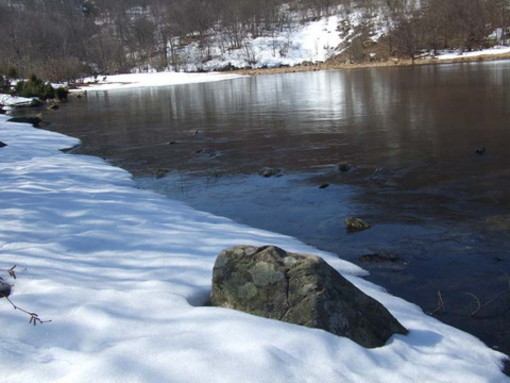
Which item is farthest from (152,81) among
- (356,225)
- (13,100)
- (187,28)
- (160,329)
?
(160,329)

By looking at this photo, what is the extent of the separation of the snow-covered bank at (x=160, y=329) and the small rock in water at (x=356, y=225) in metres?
1.25

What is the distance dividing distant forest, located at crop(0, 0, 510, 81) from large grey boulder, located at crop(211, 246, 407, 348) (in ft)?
259

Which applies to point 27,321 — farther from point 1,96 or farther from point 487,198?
point 1,96

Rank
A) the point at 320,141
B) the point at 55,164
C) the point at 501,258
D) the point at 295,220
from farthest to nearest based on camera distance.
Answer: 1. the point at 320,141
2. the point at 55,164
3. the point at 295,220
4. the point at 501,258

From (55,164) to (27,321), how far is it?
9.69m

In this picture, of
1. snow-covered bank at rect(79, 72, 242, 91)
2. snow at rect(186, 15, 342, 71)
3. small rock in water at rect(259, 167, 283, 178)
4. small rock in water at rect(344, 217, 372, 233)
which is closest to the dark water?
small rock in water at rect(344, 217, 372, 233)

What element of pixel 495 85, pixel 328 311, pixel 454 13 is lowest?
pixel 328 311

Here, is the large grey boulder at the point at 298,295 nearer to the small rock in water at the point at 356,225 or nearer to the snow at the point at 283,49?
the small rock in water at the point at 356,225

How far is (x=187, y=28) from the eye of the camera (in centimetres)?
13350

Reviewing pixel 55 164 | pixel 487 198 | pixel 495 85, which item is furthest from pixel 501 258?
pixel 495 85

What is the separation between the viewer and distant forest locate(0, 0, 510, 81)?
81562mm

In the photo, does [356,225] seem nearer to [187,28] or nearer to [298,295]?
[298,295]

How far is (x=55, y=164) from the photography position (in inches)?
490

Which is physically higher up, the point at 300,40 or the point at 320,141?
the point at 300,40
